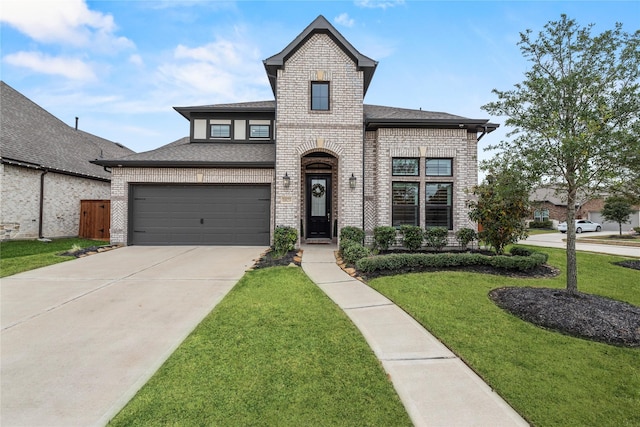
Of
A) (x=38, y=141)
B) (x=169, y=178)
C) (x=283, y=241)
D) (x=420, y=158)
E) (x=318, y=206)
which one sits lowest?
(x=283, y=241)

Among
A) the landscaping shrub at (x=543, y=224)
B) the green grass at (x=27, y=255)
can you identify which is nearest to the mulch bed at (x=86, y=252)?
the green grass at (x=27, y=255)

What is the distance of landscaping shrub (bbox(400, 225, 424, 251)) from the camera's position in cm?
912

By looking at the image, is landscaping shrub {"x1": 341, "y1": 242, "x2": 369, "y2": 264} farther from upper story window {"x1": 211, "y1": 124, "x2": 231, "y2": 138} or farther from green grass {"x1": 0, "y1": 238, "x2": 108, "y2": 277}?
upper story window {"x1": 211, "y1": 124, "x2": 231, "y2": 138}

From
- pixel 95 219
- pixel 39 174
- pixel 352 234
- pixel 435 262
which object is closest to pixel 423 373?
pixel 435 262

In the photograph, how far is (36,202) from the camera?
12.3 metres

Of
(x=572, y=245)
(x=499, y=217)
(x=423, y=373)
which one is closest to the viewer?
(x=423, y=373)

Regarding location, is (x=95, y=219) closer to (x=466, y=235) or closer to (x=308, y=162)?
(x=308, y=162)

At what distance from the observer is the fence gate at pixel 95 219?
13758 mm

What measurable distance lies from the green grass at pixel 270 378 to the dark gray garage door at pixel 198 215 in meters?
7.04

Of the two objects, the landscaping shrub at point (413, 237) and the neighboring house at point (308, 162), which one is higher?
the neighboring house at point (308, 162)

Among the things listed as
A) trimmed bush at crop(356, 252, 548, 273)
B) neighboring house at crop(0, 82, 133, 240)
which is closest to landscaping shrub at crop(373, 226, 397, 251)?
trimmed bush at crop(356, 252, 548, 273)

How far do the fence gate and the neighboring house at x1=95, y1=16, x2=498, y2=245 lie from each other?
148 inches

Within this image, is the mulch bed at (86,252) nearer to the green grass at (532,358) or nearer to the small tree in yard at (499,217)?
the green grass at (532,358)

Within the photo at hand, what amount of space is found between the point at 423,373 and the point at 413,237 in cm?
662
